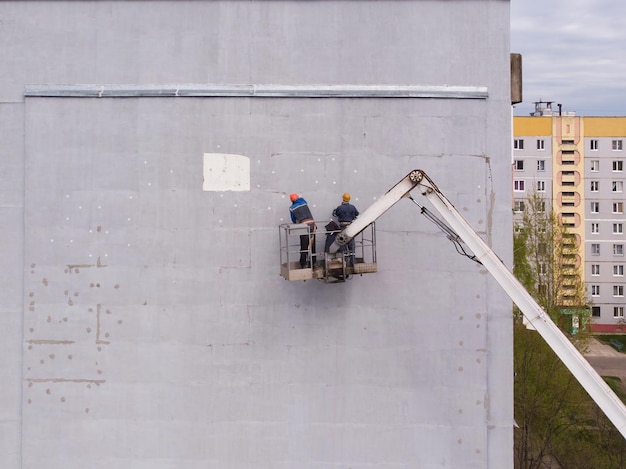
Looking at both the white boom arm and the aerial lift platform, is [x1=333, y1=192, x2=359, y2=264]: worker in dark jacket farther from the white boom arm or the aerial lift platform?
the white boom arm

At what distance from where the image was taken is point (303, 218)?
8.03 metres

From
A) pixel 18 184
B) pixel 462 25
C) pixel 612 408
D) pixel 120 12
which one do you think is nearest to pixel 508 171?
pixel 462 25

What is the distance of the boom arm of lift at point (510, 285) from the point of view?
7.17 metres

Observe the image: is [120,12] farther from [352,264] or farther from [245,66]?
[352,264]

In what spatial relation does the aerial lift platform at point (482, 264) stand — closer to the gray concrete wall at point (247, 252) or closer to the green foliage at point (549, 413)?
the gray concrete wall at point (247, 252)

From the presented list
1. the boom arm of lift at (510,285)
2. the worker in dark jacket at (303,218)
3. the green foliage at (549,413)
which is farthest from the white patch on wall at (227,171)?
the green foliage at (549,413)

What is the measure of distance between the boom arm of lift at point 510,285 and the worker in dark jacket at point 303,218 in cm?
39

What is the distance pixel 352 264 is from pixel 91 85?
482cm

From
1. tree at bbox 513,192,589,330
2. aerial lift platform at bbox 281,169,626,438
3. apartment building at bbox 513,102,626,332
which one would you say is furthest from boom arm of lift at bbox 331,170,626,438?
apartment building at bbox 513,102,626,332

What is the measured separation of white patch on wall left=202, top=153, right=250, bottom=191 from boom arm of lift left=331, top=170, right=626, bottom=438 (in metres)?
1.79

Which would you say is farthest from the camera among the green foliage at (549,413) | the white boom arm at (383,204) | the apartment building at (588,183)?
the apartment building at (588,183)

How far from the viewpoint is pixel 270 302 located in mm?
8547

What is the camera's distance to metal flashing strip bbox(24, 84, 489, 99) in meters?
8.46

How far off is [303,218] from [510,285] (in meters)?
2.95
